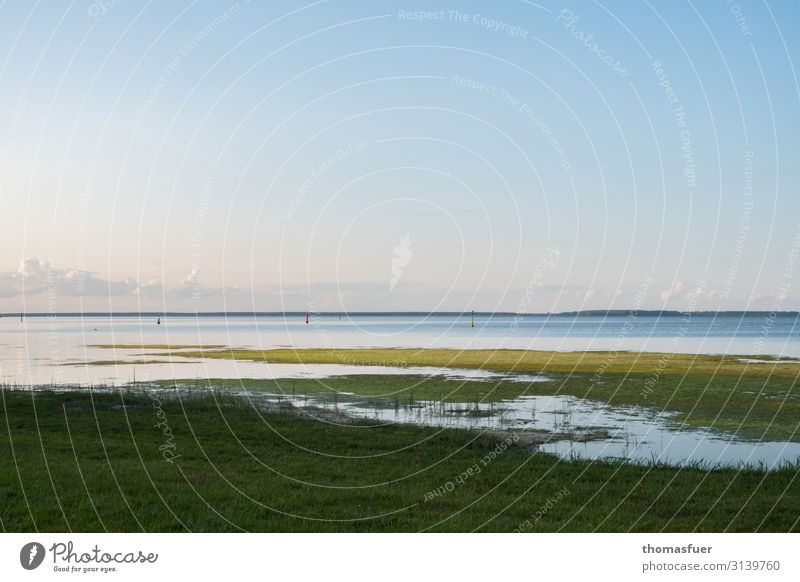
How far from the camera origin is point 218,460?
58.6ft

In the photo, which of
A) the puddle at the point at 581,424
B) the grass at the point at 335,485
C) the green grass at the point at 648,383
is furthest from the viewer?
the green grass at the point at 648,383

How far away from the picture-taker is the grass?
1237 cm

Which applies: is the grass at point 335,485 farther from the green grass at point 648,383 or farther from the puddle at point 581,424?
the green grass at point 648,383

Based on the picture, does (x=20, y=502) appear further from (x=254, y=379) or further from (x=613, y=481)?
(x=254, y=379)

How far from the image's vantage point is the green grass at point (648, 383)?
2841 centimetres
